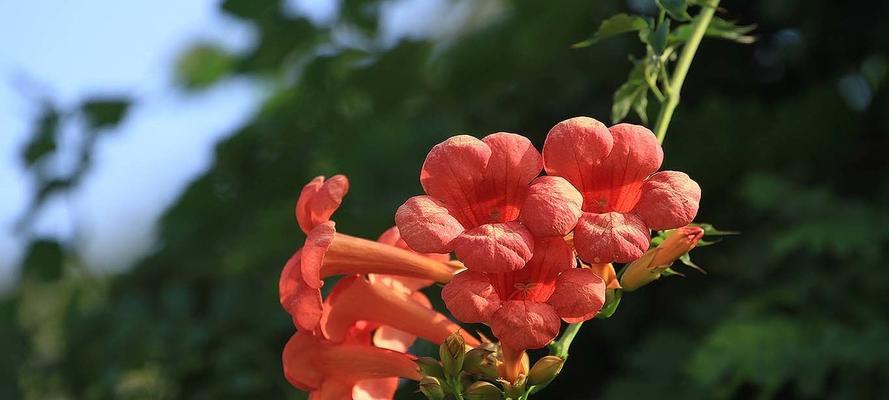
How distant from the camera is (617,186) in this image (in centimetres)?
148

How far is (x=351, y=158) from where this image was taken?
419cm

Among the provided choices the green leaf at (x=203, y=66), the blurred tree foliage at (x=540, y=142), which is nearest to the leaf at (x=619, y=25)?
the blurred tree foliage at (x=540, y=142)

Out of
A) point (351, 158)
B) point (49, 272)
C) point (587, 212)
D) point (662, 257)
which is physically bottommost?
point (49, 272)

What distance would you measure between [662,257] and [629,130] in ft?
0.64

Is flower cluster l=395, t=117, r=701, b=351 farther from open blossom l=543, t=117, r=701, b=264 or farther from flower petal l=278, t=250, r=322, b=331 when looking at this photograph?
flower petal l=278, t=250, r=322, b=331

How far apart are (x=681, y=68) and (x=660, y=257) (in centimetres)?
39

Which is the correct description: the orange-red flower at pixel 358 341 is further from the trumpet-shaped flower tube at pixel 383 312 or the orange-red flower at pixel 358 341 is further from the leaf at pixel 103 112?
the leaf at pixel 103 112

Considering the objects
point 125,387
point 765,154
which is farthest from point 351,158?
point 765,154

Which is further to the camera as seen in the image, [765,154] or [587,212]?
[765,154]

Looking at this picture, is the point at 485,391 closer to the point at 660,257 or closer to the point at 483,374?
the point at 483,374

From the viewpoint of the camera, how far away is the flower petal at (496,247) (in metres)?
1.33

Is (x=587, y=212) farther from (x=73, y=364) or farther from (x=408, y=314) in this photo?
(x=73, y=364)

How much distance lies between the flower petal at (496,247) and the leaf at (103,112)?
11.1 ft

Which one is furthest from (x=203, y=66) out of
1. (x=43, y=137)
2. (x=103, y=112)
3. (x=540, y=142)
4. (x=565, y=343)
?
(x=565, y=343)
